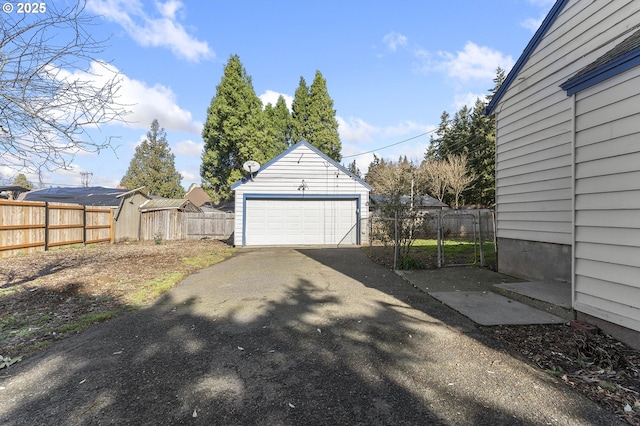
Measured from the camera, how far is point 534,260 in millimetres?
6180

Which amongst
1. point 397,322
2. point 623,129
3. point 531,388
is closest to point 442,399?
point 531,388

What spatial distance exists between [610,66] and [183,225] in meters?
18.0

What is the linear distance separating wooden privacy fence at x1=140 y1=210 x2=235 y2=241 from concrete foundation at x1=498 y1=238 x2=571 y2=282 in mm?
14627

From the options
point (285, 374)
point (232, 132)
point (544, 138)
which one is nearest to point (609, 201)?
point (544, 138)

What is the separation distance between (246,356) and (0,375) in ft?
7.03

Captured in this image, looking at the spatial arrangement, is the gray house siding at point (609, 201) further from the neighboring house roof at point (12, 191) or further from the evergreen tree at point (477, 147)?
the evergreen tree at point (477, 147)

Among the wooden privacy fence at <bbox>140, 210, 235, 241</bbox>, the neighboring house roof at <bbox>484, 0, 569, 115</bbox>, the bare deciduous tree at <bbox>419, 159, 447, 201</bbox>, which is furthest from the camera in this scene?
the bare deciduous tree at <bbox>419, 159, 447, 201</bbox>

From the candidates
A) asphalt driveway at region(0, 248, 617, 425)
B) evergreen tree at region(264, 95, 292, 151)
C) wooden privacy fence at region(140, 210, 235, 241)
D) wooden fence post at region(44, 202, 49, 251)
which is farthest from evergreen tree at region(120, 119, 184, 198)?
asphalt driveway at region(0, 248, 617, 425)

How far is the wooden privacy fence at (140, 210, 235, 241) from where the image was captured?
17.2 metres

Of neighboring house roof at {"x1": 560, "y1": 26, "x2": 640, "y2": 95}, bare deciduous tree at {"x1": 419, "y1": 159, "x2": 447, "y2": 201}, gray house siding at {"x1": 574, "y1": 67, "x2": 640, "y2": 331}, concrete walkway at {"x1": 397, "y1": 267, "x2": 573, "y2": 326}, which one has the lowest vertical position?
concrete walkway at {"x1": 397, "y1": 267, "x2": 573, "y2": 326}

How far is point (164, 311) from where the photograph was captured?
4.70 m

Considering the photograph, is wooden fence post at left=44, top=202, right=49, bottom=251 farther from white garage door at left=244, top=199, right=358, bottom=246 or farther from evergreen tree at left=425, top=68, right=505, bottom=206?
evergreen tree at left=425, top=68, right=505, bottom=206

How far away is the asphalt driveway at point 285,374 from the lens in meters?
2.25

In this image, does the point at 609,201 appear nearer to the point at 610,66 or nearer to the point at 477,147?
the point at 610,66
